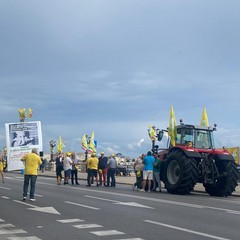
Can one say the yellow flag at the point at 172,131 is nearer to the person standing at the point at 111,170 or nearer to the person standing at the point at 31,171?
the person standing at the point at 111,170

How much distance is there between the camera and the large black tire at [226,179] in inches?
716

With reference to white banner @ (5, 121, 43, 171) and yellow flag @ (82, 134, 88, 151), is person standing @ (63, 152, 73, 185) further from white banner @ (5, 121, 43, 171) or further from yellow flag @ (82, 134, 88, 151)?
yellow flag @ (82, 134, 88, 151)

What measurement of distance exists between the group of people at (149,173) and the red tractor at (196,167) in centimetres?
53

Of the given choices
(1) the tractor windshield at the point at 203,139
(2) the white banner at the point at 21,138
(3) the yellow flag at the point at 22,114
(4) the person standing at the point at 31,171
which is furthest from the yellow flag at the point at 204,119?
(3) the yellow flag at the point at 22,114

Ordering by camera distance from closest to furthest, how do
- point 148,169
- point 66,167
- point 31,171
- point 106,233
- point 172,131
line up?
1. point 106,233
2. point 31,171
3. point 148,169
4. point 172,131
5. point 66,167

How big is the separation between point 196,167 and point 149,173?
2554mm

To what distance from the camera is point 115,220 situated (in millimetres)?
10719

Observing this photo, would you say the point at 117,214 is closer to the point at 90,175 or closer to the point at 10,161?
the point at 90,175

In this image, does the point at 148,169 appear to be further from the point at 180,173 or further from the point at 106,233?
the point at 106,233

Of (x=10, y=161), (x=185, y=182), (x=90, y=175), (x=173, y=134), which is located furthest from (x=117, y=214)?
(x=10, y=161)

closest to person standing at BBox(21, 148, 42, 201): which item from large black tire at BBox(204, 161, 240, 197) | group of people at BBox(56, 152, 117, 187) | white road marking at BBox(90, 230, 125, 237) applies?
white road marking at BBox(90, 230, 125, 237)

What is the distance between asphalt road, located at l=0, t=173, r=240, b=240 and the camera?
8.89m

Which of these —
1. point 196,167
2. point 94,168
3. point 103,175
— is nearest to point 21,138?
point 103,175

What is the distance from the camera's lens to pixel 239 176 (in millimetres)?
19188
